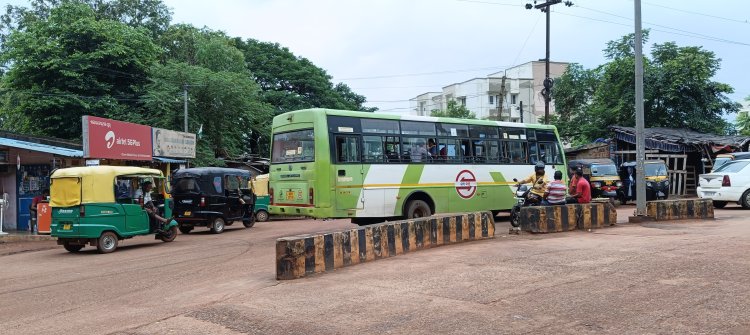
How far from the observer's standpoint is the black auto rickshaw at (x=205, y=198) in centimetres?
1714

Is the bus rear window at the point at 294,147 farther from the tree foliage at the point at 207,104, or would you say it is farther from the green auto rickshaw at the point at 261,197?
the tree foliage at the point at 207,104

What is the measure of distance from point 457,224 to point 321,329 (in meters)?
6.19

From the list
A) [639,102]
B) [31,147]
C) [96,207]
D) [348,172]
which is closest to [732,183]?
[639,102]

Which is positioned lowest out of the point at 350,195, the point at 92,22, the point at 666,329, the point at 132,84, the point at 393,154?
the point at 666,329

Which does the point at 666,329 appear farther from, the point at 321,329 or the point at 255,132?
the point at 255,132

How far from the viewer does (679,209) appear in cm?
1538

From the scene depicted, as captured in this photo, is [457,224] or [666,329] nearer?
[666,329]

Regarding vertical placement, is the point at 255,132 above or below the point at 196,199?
above

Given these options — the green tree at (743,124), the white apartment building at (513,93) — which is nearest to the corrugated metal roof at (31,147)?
the green tree at (743,124)

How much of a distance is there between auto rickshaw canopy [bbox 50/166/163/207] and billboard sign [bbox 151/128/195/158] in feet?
31.7

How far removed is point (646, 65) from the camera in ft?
108

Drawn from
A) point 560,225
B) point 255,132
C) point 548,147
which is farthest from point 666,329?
point 255,132

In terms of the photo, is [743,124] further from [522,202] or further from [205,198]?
[205,198]

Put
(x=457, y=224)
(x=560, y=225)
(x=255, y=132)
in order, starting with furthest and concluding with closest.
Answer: (x=255, y=132)
(x=560, y=225)
(x=457, y=224)
